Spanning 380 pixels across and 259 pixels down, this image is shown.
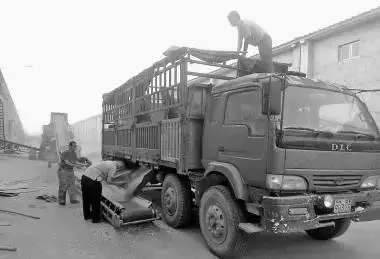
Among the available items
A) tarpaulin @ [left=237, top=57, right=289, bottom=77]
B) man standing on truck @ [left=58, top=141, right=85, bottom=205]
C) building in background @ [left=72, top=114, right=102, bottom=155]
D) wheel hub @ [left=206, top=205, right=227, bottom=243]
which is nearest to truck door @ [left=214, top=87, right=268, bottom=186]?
wheel hub @ [left=206, top=205, right=227, bottom=243]

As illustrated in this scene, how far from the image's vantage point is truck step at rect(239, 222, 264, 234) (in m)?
3.49

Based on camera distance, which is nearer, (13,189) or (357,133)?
(357,133)

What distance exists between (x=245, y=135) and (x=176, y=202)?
1922 millimetres

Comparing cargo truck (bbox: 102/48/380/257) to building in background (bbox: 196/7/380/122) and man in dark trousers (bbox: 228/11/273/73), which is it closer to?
man in dark trousers (bbox: 228/11/273/73)

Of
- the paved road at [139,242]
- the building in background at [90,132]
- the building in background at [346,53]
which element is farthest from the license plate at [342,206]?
the building in background at [90,132]

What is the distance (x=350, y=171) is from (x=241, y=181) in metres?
1.24

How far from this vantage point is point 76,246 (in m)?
4.32

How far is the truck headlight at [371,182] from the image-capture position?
12.8ft

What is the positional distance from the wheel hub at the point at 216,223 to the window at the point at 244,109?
112cm

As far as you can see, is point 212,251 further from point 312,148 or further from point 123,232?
point 312,148

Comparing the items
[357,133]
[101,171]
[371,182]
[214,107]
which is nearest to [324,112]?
[357,133]

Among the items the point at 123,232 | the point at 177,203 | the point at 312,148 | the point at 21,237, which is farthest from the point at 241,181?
the point at 21,237

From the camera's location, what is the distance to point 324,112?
3.90 m

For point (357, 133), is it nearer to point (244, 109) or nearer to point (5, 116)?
point (244, 109)
